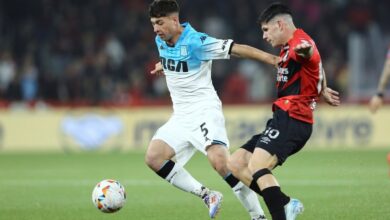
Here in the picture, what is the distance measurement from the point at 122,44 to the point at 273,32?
15182mm

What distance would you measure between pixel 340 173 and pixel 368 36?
23.8 feet

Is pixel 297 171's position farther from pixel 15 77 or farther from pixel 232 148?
pixel 15 77

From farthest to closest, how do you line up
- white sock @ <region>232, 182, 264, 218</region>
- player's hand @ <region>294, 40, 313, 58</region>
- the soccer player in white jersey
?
the soccer player in white jersey < white sock @ <region>232, 182, 264, 218</region> < player's hand @ <region>294, 40, 313, 58</region>

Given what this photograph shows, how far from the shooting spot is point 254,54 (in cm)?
823

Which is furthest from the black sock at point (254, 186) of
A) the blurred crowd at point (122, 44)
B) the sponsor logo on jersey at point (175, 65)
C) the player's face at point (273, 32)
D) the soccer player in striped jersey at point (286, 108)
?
the blurred crowd at point (122, 44)

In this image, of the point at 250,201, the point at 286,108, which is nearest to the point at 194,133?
the point at 250,201

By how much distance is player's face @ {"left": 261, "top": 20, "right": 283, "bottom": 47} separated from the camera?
7824 millimetres

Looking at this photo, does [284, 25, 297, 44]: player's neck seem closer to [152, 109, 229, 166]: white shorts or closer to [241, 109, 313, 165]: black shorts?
[241, 109, 313, 165]: black shorts

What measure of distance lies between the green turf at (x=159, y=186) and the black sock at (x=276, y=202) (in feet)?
5.06

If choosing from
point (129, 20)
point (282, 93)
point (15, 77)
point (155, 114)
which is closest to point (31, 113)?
point (15, 77)

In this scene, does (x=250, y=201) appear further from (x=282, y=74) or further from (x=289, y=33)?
(x=289, y=33)

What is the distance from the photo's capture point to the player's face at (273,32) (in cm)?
782

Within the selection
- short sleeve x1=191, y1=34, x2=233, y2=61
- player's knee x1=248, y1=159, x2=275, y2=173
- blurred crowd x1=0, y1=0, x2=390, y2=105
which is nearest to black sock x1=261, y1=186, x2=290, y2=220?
player's knee x1=248, y1=159, x2=275, y2=173

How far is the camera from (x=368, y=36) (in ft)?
69.0
